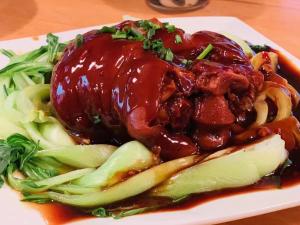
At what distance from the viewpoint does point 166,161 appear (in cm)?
230

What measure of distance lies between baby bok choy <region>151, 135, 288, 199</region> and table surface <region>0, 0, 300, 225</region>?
5.84 feet

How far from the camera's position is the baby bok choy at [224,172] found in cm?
214

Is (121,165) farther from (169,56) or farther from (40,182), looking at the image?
(169,56)

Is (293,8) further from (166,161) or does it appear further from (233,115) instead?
(166,161)

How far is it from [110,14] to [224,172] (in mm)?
2688

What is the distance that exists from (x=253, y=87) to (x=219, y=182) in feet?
2.01

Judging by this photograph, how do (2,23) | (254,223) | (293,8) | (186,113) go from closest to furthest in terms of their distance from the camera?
(254,223) < (186,113) < (2,23) < (293,8)

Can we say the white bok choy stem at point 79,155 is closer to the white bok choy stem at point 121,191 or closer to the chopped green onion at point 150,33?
the white bok choy stem at point 121,191

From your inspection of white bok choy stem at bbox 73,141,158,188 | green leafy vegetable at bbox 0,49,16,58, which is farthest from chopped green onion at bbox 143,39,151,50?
green leafy vegetable at bbox 0,49,16,58

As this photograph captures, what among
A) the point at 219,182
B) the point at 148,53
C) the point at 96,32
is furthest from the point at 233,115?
the point at 96,32

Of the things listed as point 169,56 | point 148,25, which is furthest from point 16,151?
point 148,25

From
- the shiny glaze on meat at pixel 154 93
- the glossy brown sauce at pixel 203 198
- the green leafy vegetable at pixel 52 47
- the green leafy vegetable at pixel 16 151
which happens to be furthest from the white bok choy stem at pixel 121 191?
the green leafy vegetable at pixel 52 47

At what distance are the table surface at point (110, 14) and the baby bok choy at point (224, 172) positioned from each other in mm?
1781

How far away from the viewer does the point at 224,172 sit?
216 cm
